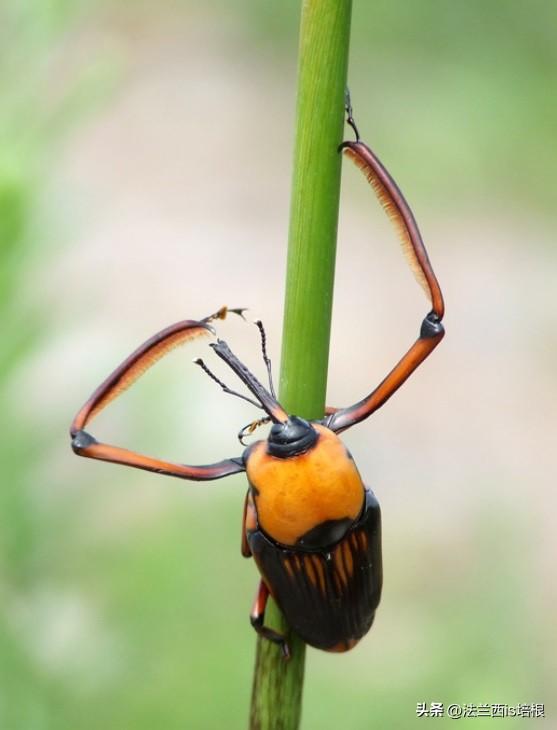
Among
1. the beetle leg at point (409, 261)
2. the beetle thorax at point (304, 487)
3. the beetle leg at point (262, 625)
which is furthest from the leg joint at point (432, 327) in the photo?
the beetle leg at point (262, 625)

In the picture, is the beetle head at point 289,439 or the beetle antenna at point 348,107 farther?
the beetle head at point 289,439

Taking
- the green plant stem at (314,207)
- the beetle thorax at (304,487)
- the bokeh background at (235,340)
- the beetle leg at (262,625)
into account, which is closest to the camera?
the green plant stem at (314,207)

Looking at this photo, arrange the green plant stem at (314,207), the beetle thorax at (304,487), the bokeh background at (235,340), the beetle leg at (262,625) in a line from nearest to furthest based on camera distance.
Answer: the green plant stem at (314,207)
the beetle leg at (262,625)
the beetle thorax at (304,487)
the bokeh background at (235,340)

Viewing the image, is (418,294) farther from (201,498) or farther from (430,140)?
(201,498)

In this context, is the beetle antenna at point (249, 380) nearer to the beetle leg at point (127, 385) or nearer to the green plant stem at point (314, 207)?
the beetle leg at point (127, 385)

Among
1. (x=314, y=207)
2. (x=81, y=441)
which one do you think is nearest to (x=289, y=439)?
(x=81, y=441)

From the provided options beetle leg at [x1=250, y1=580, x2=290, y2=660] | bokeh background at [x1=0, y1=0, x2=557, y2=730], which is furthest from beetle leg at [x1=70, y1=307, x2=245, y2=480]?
bokeh background at [x1=0, y1=0, x2=557, y2=730]

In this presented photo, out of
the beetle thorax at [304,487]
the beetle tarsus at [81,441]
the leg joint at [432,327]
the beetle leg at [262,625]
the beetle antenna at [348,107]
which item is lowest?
the beetle leg at [262,625]

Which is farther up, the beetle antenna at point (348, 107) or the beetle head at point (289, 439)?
the beetle antenna at point (348, 107)

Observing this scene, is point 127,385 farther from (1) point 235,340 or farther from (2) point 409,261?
(1) point 235,340

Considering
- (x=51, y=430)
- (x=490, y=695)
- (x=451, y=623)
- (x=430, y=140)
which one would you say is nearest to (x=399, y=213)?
(x=490, y=695)
